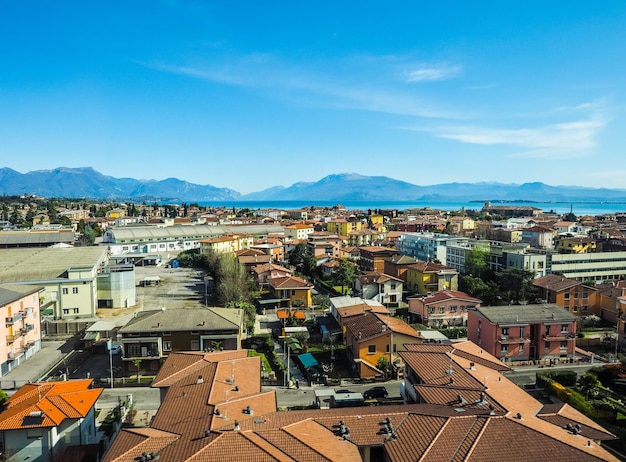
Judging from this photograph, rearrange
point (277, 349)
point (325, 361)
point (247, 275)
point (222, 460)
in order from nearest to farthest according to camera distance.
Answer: point (222, 460) → point (325, 361) → point (277, 349) → point (247, 275)

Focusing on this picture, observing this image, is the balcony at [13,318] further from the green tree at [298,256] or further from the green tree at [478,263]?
the green tree at [478,263]

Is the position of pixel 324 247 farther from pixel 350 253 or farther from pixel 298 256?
pixel 298 256

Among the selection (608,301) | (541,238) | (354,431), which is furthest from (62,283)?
(541,238)

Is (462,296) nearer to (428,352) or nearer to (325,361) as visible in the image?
(325,361)

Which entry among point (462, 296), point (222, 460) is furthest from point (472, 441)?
point (462, 296)

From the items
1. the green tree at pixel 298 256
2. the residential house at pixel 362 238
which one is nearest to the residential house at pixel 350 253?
the green tree at pixel 298 256

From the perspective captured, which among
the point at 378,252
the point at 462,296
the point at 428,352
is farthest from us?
the point at 378,252
